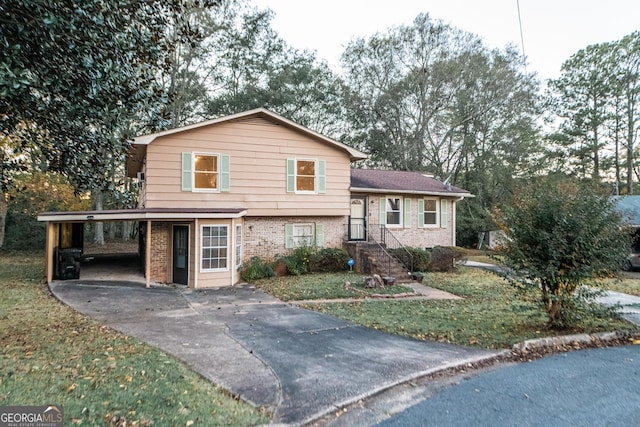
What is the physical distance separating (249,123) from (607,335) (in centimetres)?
1182

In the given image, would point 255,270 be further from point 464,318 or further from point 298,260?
point 464,318

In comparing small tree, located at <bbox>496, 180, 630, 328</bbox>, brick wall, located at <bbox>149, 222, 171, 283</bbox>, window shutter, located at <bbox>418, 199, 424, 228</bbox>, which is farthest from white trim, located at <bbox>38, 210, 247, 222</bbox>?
window shutter, located at <bbox>418, 199, 424, 228</bbox>

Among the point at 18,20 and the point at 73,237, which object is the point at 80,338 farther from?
the point at 73,237

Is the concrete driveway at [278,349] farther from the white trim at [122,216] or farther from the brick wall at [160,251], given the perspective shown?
the brick wall at [160,251]

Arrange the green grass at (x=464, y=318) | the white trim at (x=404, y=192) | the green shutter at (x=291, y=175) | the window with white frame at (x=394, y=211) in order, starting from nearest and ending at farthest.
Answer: the green grass at (x=464, y=318) < the green shutter at (x=291, y=175) < the white trim at (x=404, y=192) < the window with white frame at (x=394, y=211)

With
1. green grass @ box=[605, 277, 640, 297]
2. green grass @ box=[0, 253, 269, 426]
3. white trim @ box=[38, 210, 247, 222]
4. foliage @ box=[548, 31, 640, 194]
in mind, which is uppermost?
foliage @ box=[548, 31, 640, 194]

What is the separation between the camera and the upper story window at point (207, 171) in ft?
42.1

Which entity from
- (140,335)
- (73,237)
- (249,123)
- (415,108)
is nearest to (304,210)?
(249,123)

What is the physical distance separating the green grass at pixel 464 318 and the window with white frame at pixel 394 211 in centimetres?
651

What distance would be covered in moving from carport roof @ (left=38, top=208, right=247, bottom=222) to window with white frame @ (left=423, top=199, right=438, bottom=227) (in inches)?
431

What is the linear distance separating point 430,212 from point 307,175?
7.88 m

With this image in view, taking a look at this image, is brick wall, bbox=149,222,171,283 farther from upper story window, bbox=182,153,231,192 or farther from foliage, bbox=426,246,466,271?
foliage, bbox=426,246,466,271

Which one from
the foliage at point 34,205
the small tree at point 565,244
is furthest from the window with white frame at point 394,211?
the foliage at point 34,205

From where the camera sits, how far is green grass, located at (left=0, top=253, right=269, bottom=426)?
358 cm
